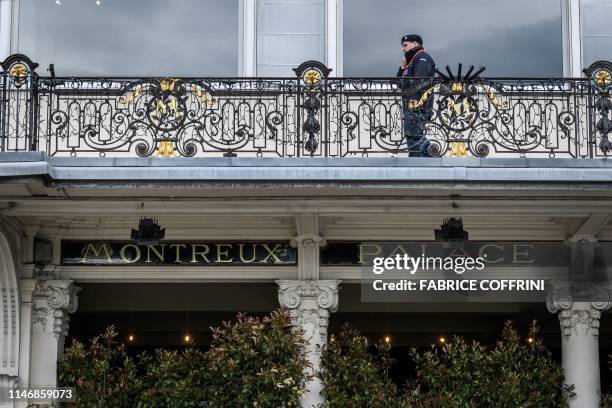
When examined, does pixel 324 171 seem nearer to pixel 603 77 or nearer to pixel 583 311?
pixel 603 77

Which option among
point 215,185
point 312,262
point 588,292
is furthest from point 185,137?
point 588,292

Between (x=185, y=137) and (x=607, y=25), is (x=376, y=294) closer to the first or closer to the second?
(x=185, y=137)

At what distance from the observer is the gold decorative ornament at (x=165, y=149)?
13789 mm

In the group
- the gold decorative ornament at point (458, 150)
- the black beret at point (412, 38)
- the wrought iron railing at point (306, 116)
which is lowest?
the gold decorative ornament at point (458, 150)

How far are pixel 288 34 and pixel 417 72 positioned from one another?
207 centimetres

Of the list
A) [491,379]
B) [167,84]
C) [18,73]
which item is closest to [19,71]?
[18,73]

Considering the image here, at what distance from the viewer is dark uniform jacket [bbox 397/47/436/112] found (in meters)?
14.0

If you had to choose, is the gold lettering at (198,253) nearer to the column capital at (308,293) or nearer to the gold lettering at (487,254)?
the column capital at (308,293)

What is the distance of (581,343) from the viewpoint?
585 inches

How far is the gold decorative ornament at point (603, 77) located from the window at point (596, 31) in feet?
5.69

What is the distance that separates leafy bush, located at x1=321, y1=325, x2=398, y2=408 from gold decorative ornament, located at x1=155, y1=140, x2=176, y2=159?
2.68 metres

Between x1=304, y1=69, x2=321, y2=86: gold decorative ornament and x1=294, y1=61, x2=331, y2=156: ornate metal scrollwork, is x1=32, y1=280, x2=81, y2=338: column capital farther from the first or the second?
x1=304, y1=69, x2=321, y2=86: gold decorative ornament

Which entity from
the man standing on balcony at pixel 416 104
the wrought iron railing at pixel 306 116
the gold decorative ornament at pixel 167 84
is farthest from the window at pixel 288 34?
the gold decorative ornament at pixel 167 84

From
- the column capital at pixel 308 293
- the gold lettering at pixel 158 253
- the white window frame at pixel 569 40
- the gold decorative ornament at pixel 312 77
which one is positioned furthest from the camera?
the white window frame at pixel 569 40
